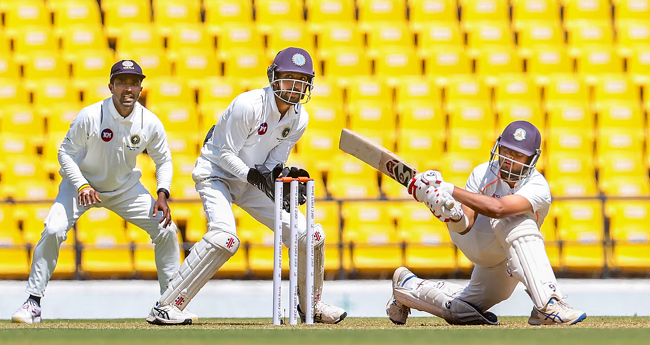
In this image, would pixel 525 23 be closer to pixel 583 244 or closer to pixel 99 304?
pixel 583 244

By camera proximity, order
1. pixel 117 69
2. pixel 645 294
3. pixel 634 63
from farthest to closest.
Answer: pixel 634 63 → pixel 645 294 → pixel 117 69

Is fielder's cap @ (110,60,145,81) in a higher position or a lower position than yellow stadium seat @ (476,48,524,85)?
lower

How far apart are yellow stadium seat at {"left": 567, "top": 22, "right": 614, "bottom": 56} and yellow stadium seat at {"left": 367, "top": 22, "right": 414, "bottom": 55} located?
171 centimetres

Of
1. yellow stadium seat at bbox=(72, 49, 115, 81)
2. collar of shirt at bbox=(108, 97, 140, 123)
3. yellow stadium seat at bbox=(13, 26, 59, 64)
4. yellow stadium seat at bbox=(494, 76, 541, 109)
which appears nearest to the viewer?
collar of shirt at bbox=(108, 97, 140, 123)

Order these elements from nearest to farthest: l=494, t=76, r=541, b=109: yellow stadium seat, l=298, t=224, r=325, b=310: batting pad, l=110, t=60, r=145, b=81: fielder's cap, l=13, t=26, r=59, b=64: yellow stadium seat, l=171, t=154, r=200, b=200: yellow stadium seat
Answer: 1. l=298, t=224, r=325, b=310: batting pad
2. l=110, t=60, r=145, b=81: fielder's cap
3. l=171, t=154, r=200, b=200: yellow stadium seat
4. l=494, t=76, r=541, b=109: yellow stadium seat
5. l=13, t=26, r=59, b=64: yellow stadium seat

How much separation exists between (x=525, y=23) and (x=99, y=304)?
216 inches

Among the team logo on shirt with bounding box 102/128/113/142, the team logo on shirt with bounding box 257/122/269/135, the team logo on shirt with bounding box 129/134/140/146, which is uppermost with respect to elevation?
the team logo on shirt with bounding box 257/122/269/135

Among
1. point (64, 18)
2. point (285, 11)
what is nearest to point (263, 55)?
point (285, 11)

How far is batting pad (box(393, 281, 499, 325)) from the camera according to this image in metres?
5.61

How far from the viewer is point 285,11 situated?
33.1ft

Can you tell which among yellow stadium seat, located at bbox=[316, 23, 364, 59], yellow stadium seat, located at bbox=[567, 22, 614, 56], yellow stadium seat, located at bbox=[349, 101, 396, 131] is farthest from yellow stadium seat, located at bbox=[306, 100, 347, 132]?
yellow stadium seat, located at bbox=[567, 22, 614, 56]

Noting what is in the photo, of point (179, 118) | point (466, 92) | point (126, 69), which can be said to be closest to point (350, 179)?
point (466, 92)

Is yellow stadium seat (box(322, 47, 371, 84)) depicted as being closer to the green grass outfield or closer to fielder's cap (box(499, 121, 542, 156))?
fielder's cap (box(499, 121, 542, 156))

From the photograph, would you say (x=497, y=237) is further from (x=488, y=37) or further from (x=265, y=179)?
(x=488, y=37)
